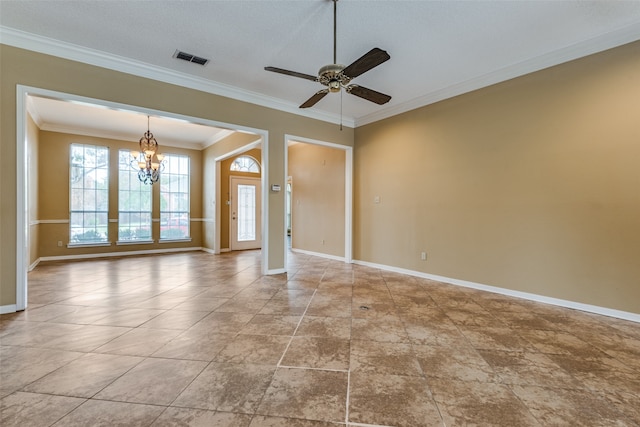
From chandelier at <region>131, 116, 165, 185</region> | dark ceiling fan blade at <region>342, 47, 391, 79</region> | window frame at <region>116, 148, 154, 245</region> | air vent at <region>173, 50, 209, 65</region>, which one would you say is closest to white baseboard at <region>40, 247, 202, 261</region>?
window frame at <region>116, 148, 154, 245</region>

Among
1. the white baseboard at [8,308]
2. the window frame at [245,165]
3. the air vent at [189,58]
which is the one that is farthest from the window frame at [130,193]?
the air vent at [189,58]

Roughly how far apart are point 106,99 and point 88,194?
14.8 ft

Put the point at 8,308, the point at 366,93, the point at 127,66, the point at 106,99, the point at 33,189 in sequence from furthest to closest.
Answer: the point at 33,189 < the point at 127,66 < the point at 106,99 < the point at 366,93 < the point at 8,308

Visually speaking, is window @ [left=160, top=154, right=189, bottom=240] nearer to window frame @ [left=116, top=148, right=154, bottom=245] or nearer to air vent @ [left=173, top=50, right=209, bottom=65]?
window frame @ [left=116, top=148, right=154, bottom=245]

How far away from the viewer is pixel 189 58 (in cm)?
360

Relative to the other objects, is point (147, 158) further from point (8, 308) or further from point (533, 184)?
point (533, 184)

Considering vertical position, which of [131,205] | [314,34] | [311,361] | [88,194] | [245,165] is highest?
[314,34]

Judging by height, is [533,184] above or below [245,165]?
below

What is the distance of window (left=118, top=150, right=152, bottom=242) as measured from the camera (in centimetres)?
720

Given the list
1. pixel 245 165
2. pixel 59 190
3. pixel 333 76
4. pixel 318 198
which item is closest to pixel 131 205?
pixel 59 190

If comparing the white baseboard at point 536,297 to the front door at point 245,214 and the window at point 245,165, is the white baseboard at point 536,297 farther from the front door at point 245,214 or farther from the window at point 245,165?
the window at point 245,165

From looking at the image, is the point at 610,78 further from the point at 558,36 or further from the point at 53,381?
the point at 53,381

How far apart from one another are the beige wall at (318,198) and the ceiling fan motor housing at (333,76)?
3563 mm

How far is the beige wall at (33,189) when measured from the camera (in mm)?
5258
